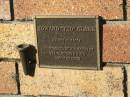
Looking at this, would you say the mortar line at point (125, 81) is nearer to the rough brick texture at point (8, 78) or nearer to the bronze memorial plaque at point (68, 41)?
the bronze memorial plaque at point (68, 41)

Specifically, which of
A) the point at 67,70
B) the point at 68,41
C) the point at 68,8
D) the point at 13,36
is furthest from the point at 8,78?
the point at 68,8

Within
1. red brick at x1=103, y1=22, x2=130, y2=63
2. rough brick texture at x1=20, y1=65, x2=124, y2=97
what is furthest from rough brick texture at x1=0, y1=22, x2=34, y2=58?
red brick at x1=103, y1=22, x2=130, y2=63

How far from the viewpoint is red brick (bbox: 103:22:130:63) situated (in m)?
2.74

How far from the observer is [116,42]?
2764 millimetres

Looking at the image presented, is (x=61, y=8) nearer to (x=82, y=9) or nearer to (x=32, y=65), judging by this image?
(x=82, y=9)

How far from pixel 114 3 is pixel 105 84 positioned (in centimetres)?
59

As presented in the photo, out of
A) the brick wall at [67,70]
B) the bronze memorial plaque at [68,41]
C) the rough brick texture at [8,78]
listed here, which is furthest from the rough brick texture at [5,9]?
the rough brick texture at [8,78]

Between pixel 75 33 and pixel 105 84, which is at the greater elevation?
pixel 75 33

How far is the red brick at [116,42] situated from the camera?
2.74 meters

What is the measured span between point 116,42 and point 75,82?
44 centimetres

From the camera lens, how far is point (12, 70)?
9.98 ft

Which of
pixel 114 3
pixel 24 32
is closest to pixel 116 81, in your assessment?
pixel 114 3

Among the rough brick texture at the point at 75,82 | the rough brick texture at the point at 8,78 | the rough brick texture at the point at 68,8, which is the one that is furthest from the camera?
the rough brick texture at the point at 8,78

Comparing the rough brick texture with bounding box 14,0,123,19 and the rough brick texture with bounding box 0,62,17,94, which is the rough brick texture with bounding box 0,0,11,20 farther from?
the rough brick texture with bounding box 0,62,17,94
